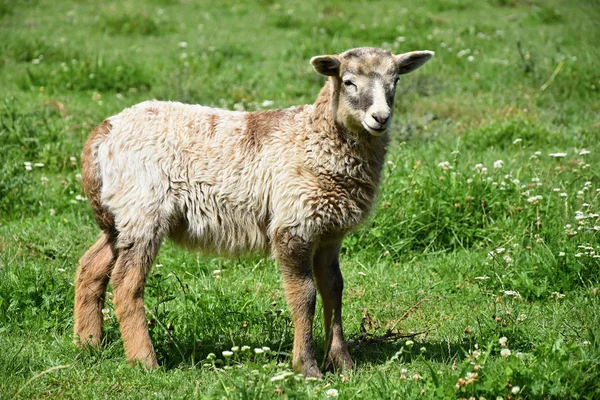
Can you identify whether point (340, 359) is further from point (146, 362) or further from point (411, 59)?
point (411, 59)

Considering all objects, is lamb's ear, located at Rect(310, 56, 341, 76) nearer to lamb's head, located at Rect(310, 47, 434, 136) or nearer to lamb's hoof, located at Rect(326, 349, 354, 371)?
lamb's head, located at Rect(310, 47, 434, 136)

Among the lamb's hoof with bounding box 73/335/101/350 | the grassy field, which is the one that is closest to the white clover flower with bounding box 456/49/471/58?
the grassy field

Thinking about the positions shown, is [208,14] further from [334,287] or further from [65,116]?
[334,287]

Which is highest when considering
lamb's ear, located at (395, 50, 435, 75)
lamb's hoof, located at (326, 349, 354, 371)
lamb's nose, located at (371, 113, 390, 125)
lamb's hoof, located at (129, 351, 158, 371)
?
lamb's ear, located at (395, 50, 435, 75)

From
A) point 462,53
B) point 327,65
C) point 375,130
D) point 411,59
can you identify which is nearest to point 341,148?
point 375,130

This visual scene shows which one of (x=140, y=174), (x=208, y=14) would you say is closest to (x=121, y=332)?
(x=140, y=174)

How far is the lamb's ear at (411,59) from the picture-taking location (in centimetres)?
554

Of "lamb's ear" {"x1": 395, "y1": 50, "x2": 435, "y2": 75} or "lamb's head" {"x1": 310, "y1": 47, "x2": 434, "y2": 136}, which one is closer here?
"lamb's head" {"x1": 310, "y1": 47, "x2": 434, "y2": 136}

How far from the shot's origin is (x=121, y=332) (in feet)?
17.1

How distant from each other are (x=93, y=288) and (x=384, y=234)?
2568 mm

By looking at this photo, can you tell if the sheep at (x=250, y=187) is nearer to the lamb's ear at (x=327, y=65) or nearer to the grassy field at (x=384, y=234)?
the lamb's ear at (x=327, y=65)

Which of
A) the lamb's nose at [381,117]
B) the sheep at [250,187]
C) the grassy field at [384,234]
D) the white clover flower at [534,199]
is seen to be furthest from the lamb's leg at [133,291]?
the white clover flower at [534,199]

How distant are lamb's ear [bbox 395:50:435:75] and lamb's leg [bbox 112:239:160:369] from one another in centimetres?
205

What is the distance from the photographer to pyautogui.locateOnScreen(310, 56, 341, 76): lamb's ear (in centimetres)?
529
